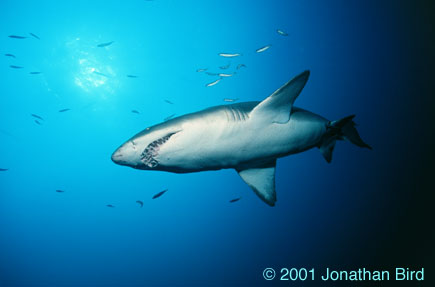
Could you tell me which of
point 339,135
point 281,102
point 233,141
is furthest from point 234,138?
point 339,135

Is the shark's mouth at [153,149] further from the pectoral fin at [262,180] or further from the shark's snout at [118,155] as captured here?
the pectoral fin at [262,180]

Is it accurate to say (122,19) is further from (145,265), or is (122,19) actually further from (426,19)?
(145,265)

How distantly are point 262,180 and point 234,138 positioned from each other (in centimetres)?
146

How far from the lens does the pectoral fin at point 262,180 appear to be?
12.7ft

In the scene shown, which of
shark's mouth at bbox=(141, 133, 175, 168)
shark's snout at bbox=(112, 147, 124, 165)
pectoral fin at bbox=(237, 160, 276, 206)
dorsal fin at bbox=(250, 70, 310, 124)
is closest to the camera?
shark's snout at bbox=(112, 147, 124, 165)

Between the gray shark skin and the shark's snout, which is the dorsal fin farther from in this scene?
the shark's snout

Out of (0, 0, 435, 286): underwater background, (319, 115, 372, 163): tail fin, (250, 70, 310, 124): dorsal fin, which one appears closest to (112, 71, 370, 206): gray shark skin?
(250, 70, 310, 124): dorsal fin

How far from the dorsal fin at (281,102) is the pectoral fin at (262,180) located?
1202 millimetres

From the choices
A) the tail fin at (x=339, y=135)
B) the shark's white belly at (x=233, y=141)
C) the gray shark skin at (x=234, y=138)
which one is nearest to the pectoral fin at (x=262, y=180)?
the gray shark skin at (x=234, y=138)

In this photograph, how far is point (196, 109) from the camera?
11648 mm

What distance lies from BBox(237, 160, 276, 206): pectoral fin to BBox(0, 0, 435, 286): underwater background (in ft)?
25.3

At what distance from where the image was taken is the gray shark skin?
2.43m

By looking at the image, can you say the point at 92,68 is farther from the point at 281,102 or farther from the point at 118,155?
the point at 281,102

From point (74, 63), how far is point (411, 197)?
95.1 ft
